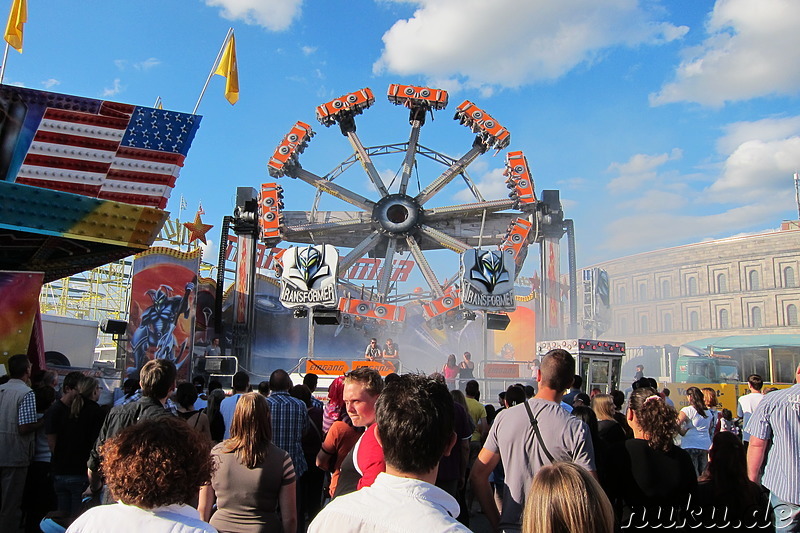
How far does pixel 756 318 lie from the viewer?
213 ft

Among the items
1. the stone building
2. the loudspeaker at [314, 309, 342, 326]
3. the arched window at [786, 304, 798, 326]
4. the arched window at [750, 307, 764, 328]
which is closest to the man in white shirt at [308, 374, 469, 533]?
the loudspeaker at [314, 309, 342, 326]

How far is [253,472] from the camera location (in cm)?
365

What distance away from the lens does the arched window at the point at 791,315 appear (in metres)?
62.6

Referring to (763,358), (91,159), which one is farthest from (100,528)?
(763,358)

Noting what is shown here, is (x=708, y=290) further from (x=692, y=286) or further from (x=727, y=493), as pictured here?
(x=727, y=493)

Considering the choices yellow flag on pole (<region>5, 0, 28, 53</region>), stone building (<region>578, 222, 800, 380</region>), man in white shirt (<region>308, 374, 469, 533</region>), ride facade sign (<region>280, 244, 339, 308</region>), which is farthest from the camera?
stone building (<region>578, 222, 800, 380</region>)

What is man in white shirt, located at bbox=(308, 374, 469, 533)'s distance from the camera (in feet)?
6.41

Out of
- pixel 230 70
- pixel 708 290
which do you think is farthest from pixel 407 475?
pixel 708 290

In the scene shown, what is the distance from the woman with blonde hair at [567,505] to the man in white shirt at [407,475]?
0.85 feet

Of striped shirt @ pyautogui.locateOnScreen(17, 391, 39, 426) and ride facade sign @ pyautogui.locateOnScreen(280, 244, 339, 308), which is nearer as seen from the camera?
striped shirt @ pyautogui.locateOnScreen(17, 391, 39, 426)

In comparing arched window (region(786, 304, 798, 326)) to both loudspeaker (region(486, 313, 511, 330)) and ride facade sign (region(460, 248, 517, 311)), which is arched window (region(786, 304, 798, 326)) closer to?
ride facade sign (region(460, 248, 517, 311))

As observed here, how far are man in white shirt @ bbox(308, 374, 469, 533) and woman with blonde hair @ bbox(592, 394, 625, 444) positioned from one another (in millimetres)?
3282

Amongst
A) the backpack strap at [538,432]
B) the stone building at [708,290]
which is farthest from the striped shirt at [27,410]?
the stone building at [708,290]

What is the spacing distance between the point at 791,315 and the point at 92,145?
68.8 metres
